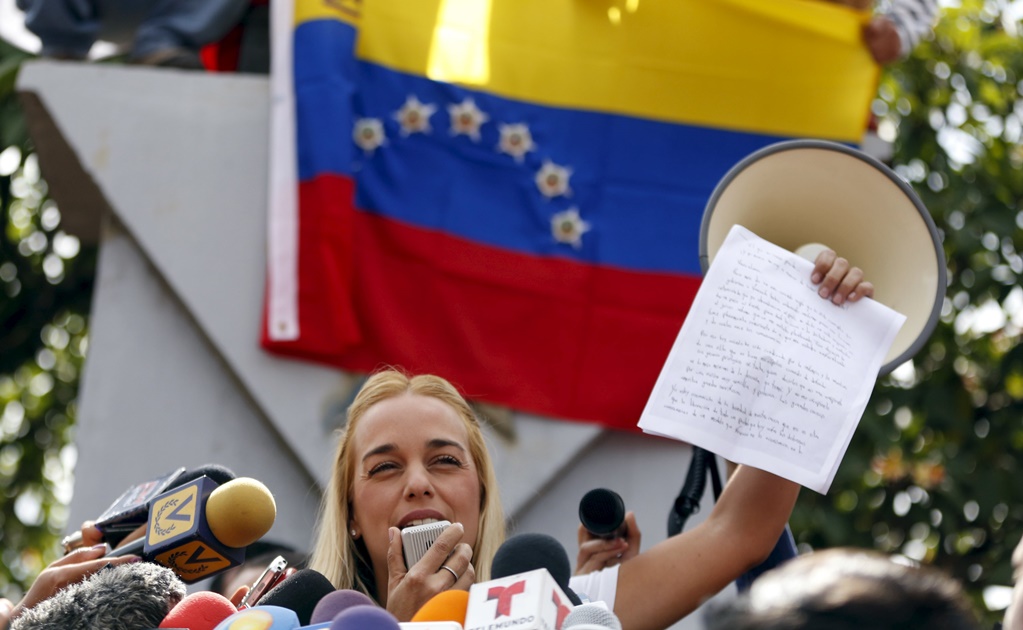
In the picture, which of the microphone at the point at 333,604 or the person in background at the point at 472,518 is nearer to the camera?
the microphone at the point at 333,604

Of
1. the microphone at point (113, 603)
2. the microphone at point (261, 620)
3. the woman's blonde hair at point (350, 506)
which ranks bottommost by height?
the woman's blonde hair at point (350, 506)

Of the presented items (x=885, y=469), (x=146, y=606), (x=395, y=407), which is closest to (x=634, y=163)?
(x=885, y=469)

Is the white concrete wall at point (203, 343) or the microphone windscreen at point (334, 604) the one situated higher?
the microphone windscreen at point (334, 604)

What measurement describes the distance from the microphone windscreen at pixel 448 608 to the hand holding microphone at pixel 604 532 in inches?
35.1

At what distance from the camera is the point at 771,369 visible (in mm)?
2258

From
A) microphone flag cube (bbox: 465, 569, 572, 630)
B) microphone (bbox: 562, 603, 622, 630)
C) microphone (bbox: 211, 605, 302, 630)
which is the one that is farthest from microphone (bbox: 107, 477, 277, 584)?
microphone (bbox: 562, 603, 622, 630)

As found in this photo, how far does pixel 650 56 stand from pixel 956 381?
2157 millimetres

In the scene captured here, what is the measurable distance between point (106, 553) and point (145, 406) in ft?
9.34

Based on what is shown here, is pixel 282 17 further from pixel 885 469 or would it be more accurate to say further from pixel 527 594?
pixel 527 594

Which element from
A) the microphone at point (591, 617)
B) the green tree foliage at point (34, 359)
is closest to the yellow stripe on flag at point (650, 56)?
the green tree foliage at point (34, 359)

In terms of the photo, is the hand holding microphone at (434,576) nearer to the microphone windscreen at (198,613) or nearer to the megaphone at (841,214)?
the microphone windscreen at (198,613)

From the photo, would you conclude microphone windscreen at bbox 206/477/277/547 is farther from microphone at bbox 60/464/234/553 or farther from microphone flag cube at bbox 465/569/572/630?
microphone flag cube at bbox 465/569/572/630

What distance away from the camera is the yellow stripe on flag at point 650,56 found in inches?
197

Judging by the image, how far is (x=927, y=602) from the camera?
52.1 inches
